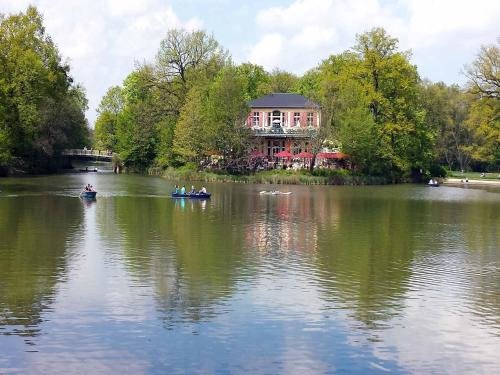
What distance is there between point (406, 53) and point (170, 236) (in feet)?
217

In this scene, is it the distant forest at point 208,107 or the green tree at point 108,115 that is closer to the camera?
the distant forest at point 208,107

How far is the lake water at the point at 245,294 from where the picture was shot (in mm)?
17297

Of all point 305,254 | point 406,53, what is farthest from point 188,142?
point 305,254

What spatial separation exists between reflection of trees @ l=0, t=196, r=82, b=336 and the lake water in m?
0.10

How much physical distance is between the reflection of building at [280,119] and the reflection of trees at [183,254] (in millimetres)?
47214

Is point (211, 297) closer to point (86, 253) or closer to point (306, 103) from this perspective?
point (86, 253)

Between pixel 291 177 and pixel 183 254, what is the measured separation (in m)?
52.4

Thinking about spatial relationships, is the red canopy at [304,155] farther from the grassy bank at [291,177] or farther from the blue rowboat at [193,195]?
the blue rowboat at [193,195]

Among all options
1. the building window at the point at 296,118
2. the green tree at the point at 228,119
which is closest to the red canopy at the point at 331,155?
the building window at the point at 296,118

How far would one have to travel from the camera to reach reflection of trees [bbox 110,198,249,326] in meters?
22.9

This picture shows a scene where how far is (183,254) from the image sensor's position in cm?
3097

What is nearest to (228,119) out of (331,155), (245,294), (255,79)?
(331,155)

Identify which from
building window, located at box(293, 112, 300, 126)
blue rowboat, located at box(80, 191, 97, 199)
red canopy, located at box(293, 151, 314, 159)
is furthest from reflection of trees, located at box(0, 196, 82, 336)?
building window, located at box(293, 112, 300, 126)

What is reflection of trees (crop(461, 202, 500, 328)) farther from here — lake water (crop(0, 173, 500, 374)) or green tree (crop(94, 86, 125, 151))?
green tree (crop(94, 86, 125, 151))
